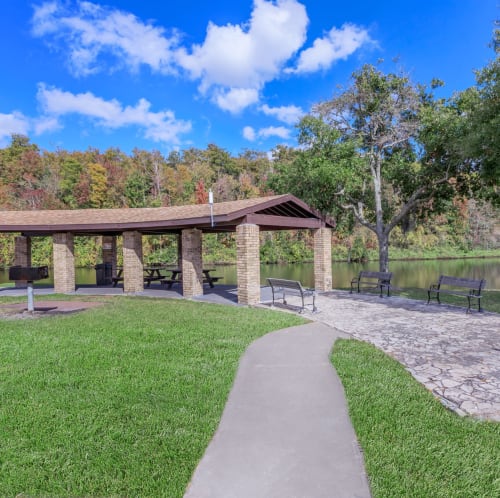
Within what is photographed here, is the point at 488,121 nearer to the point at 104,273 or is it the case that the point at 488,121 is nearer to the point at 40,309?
the point at 40,309

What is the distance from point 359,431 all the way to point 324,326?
402 centimetres

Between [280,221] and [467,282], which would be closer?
[467,282]

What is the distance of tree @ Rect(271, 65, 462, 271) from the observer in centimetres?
1431

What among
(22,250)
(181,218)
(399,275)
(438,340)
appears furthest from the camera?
(399,275)

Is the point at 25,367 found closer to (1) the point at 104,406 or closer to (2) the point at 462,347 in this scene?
(1) the point at 104,406

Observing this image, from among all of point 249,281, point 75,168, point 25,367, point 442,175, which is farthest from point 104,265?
point 75,168

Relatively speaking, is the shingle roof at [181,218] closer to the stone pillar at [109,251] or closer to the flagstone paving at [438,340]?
the stone pillar at [109,251]

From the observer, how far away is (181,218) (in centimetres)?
1118

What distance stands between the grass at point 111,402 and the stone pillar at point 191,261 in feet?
14.9

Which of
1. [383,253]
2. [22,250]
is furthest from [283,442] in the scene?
[22,250]

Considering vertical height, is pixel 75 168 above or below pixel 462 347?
above

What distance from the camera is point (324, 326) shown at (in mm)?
7078

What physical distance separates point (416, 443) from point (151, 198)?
42.8m

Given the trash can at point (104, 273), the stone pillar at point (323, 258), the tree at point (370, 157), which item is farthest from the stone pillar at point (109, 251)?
the stone pillar at point (323, 258)
